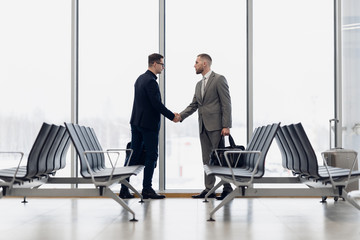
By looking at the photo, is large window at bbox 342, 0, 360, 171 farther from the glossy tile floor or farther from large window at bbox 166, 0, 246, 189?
large window at bbox 166, 0, 246, 189

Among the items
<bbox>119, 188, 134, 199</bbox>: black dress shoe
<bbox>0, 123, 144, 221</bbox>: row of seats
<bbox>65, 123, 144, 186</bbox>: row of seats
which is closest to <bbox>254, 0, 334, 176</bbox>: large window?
<bbox>119, 188, 134, 199</bbox>: black dress shoe

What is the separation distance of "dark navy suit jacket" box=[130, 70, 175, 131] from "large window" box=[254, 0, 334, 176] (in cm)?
162

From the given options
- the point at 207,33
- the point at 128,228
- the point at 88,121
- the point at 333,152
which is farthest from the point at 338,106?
the point at 128,228

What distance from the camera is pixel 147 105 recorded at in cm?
627

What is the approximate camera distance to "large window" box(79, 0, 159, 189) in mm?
7184

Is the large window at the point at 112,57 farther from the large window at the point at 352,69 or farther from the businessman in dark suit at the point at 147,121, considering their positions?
the large window at the point at 352,69

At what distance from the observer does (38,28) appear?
7234 millimetres

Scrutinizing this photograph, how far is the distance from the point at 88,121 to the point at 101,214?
2.19m

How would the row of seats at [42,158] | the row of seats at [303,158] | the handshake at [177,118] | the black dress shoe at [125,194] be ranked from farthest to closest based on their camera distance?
the handshake at [177,118], the black dress shoe at [125,194], the row of seats at [303,158], the row of seats at [42,158]

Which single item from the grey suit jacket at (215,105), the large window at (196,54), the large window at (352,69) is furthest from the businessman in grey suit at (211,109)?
the large window at (352,69)

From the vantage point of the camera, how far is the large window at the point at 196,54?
714cm

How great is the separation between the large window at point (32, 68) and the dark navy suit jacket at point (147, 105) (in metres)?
1.35

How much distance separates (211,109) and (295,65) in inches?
63.8

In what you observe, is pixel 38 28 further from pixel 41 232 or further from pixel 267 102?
pixel 41 232
